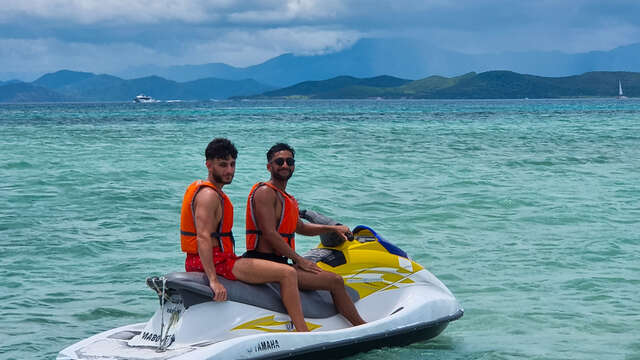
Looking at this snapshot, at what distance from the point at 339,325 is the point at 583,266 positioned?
462 centimetres

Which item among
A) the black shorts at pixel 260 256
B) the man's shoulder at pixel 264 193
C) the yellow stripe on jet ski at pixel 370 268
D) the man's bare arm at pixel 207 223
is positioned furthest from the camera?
the yellow stripe on jet ski at pixel 370 268

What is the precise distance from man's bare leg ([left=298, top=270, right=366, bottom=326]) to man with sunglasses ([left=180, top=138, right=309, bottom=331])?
209 mm

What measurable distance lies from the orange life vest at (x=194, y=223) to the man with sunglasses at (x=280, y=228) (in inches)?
10.2

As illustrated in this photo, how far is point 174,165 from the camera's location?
2186cm

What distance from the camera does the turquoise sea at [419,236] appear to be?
269 inches

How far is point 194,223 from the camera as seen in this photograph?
197 inches

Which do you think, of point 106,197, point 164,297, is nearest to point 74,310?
point 164,297

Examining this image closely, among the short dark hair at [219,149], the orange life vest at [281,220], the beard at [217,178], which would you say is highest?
the short dark hair at [219,149]

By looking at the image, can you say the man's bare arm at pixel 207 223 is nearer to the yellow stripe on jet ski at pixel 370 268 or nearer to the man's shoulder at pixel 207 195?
the man's shoulder at pixel 207 195

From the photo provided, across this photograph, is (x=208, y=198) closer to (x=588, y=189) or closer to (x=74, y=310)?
(x=74, y=310)

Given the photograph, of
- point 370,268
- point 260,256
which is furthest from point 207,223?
point 370,268

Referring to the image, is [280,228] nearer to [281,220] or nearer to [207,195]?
[281,220]

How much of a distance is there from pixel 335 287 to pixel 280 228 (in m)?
0.57

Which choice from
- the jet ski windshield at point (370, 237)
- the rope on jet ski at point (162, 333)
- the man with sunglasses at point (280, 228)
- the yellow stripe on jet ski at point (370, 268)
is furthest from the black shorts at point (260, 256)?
the jet ski windshield at point (370, 237)
